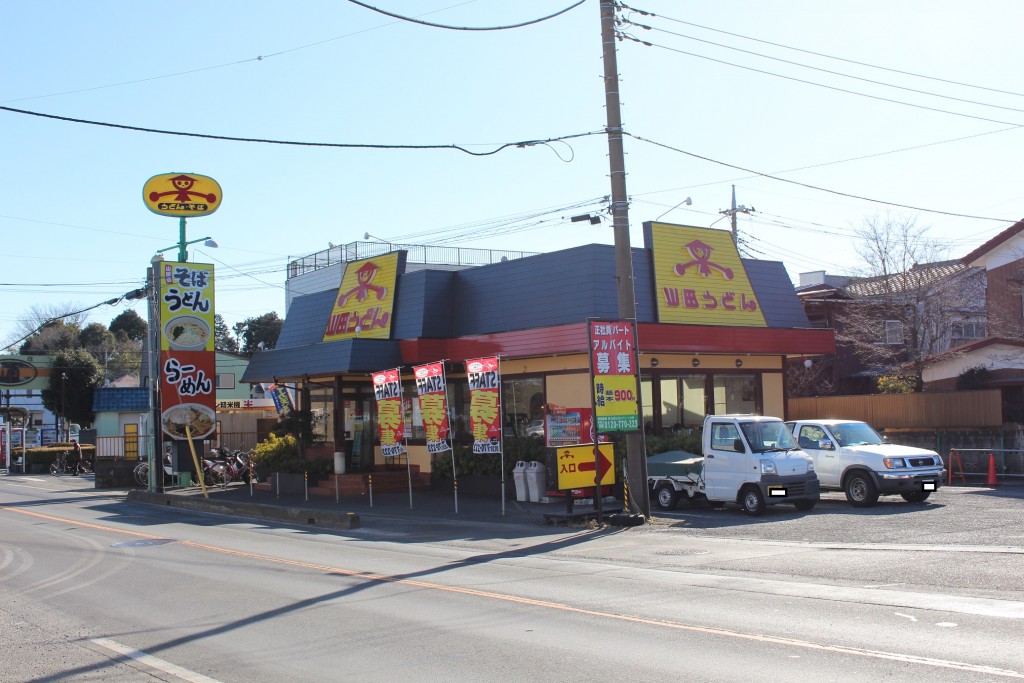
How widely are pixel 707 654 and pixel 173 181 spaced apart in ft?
91.4

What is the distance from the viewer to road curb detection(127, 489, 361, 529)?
2033 centimetres

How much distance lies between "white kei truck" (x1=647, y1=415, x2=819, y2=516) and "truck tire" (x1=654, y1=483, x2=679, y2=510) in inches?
2.9

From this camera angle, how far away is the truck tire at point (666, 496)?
20.4 m

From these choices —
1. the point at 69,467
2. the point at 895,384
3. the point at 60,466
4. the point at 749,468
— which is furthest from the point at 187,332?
the point at 895,384

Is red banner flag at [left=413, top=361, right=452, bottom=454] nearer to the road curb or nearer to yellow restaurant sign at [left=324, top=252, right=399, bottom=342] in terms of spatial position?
the road curb

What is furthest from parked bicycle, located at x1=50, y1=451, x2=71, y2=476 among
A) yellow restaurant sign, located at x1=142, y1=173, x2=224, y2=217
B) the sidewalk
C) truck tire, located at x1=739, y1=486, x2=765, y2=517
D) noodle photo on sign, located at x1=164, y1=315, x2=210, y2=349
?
truck tire, located at x1=739, y1=486, x2=765, y2=517

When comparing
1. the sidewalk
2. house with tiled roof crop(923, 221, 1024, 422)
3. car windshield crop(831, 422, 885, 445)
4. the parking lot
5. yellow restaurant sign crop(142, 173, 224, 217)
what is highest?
yellow restaurant sign crop(142, 173, 224, 217)

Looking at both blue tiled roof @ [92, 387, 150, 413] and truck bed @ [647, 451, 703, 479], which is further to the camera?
blue tiled roof @ [92, 387, 150, 413]

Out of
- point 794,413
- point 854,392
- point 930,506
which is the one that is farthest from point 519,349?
point 854,392

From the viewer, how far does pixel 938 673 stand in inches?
268

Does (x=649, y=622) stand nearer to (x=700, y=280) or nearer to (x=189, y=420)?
(x=700, y=280)

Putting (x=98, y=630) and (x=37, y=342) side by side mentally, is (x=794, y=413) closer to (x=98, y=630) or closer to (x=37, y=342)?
(x=98, y=630)

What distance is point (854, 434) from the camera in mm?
20266

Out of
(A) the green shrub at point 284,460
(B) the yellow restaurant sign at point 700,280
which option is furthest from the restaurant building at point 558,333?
(A) the green shrub at point 284,460
